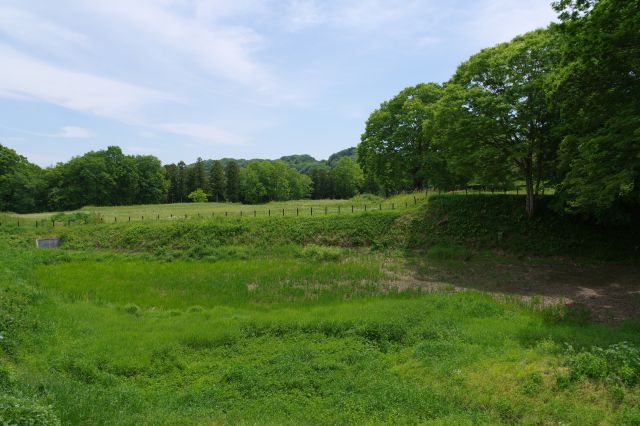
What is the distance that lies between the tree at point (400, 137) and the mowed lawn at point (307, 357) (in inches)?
970

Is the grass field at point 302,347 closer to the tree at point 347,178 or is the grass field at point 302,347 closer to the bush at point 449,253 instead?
the bush at point 449,253

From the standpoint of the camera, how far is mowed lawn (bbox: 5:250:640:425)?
8523 millimetres

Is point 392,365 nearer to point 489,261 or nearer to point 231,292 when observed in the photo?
point 231,292

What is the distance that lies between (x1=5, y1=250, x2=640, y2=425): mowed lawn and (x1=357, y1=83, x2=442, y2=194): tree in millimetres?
24628

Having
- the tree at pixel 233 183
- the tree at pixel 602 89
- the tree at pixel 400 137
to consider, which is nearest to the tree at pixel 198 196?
the tree at pixel 233 183

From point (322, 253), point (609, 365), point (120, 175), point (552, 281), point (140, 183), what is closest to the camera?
point (609, 365)

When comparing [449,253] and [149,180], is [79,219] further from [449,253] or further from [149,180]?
[149,180]

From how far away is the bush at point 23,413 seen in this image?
6389 mm

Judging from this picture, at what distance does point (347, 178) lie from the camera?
110 meters

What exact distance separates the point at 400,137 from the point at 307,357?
33.5m

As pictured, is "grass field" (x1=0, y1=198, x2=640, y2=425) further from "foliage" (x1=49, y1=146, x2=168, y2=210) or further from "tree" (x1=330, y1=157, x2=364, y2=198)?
"tree" (x1=330, y1=157, x2=364, y2=198)

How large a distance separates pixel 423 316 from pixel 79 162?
86431 mm

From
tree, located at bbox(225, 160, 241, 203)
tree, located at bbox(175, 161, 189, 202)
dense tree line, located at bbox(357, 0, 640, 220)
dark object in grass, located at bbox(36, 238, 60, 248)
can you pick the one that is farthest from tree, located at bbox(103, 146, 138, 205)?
dense tree line, located at bbox(357, 0, 640, 220)

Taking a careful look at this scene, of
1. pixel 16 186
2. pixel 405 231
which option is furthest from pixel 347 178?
pixel 405 231
